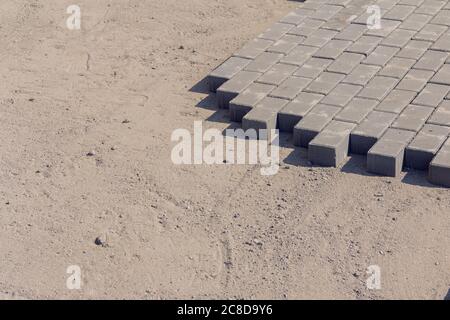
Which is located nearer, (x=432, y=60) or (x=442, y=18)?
(x=432, y=60)

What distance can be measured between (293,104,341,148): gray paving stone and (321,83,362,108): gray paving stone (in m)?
0.12

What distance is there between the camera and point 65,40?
33.3 feet

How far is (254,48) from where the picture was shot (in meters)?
9.24

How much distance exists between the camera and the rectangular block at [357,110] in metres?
7.78

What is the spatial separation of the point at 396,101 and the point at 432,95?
36 centimetres

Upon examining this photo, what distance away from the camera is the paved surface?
7426mm

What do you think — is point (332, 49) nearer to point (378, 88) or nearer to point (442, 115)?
point (378, 88)

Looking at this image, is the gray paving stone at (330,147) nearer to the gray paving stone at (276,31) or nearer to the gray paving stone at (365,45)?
the gray paving stone at (365,45)

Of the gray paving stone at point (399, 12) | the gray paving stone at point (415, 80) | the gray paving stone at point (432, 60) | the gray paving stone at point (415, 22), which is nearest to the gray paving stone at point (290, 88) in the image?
the gray paving stone at point (415, 80)

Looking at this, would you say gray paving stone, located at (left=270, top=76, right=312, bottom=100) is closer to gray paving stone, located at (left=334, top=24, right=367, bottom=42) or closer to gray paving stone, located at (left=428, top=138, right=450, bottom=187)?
gray paving stone, located at (left=334, top=24, right=367, bottom=42)

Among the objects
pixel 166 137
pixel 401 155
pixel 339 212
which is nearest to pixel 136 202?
pixel 166 137

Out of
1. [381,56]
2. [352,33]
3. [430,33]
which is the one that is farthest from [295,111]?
[430,33]

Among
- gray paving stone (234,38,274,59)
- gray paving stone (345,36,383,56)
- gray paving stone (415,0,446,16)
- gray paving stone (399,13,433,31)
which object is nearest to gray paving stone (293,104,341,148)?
gray paving stone (345,36,383,56)
